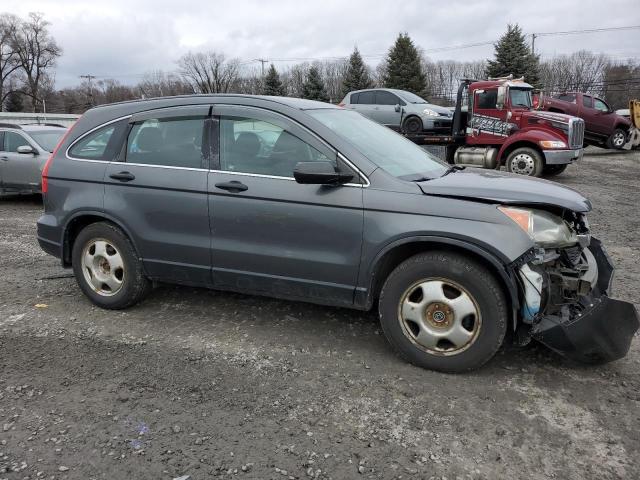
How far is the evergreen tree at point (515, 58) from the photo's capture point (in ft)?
137

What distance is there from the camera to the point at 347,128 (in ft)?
12.9

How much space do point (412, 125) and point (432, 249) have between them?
13.0m

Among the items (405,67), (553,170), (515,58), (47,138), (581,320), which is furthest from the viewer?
(405,67)

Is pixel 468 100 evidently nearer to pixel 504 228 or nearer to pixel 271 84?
pixel 504 228

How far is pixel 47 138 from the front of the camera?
10.8 metres

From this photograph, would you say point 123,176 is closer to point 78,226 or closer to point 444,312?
point 78,226

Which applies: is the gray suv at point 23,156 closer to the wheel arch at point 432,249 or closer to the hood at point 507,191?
the wheel arch at point 432,249

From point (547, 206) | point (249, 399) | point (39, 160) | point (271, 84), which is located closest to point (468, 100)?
point (39, 160)

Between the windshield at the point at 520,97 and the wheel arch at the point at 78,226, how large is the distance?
12.0 meters

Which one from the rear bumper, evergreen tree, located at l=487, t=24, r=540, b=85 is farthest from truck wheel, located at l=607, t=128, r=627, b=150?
evergreen tree, located at l=487, t=24, r=540, b=85

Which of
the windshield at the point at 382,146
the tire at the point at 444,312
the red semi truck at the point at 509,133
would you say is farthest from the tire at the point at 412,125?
the tire at the point at 444,312

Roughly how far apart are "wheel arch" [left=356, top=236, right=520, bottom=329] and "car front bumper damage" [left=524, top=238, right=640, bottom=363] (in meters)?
0.21

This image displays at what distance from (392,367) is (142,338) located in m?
1.94

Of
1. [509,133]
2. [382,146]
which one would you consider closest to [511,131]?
[509,133]
